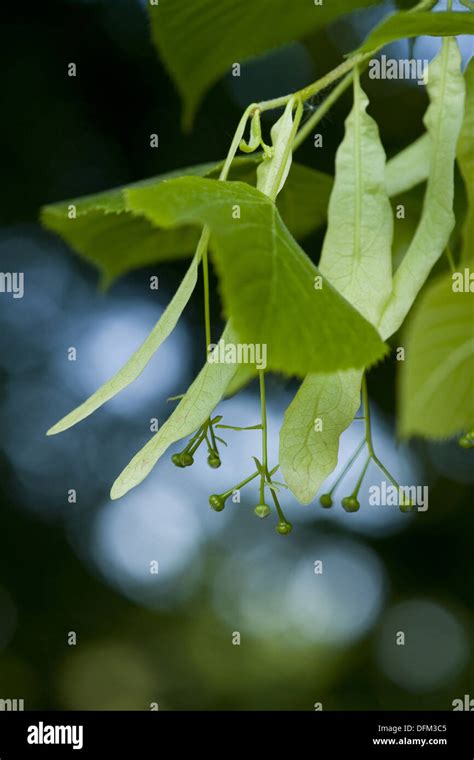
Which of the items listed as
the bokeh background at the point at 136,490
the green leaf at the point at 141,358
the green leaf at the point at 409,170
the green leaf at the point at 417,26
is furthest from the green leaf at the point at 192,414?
the bokeh background at the point at 136,490

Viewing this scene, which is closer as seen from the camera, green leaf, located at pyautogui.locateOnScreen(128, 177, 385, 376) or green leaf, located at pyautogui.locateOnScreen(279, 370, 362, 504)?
green leaf, located at pyautogui.locateOnScreen(128, 177, 385, 376)

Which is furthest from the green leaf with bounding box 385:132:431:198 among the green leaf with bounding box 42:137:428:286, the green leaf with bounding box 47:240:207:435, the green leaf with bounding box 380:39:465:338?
the green leaf with bounding box 47:240:207:435

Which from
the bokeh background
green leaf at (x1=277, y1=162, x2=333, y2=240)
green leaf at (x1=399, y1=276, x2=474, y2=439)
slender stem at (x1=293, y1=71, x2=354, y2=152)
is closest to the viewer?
green leaf at (x1=399, y1=276, x2=474, y2=439)

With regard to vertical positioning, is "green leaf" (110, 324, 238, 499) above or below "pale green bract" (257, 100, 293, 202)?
below

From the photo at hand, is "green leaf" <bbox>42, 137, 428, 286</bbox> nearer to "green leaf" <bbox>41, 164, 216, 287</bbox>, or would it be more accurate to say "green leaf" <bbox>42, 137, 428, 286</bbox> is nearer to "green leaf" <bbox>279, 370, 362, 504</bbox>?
"green leaf" <bbox>41, 164, 216, 287</bbox>

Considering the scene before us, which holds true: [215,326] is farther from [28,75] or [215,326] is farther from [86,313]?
[28,75]
